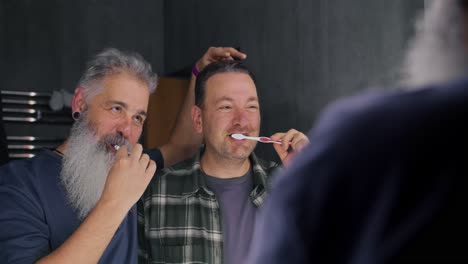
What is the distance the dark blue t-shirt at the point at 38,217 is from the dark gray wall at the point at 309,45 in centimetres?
93

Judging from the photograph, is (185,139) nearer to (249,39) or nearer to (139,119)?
(139,119)

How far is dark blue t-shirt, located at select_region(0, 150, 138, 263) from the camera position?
118 centimetres

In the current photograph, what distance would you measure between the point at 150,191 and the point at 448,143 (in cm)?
129

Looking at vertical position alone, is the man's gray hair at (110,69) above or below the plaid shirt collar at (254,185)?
above

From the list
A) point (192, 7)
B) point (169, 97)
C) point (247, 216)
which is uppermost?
point (192, 7)

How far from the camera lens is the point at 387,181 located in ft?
1.33

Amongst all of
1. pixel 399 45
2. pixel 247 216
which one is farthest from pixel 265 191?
pixel 399 45

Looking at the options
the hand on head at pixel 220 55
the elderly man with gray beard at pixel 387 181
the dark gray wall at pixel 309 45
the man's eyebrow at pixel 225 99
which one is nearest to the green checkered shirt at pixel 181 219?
the man's eyebrow at pixel 225 99

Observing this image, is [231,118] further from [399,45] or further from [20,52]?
[20,52]

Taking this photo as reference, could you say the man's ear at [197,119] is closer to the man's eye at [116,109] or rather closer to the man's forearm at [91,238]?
the man's eye at [116,109]

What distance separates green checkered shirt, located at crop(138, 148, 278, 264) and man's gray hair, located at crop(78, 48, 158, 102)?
1.01ft

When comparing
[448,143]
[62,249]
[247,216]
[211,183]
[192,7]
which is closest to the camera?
[448,143]

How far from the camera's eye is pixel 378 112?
1.36 feet

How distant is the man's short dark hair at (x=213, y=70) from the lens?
179 centimetres
